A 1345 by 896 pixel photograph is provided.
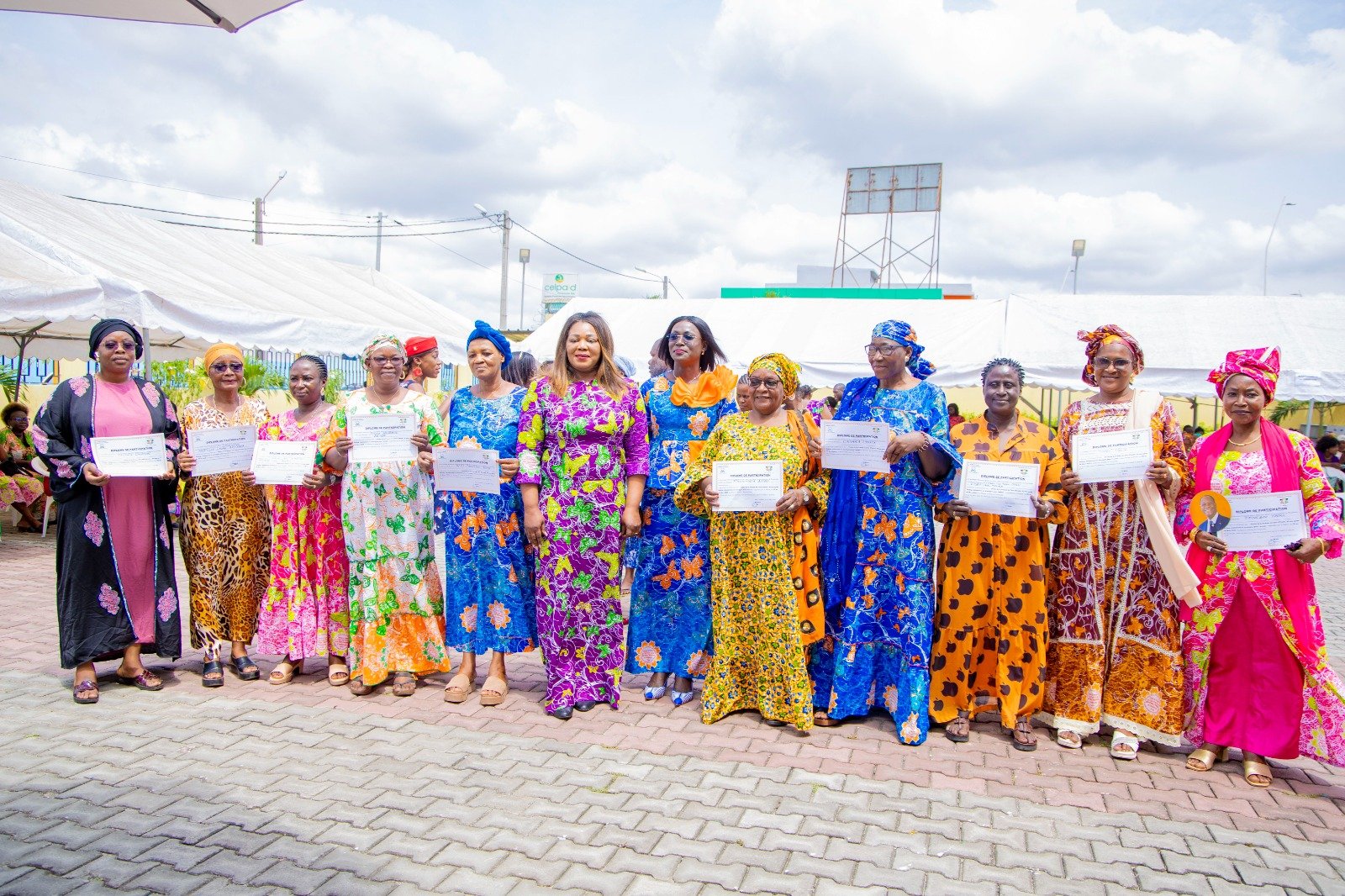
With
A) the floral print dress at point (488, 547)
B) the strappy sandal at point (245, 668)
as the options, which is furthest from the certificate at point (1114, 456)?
the strappy sandal at point (245, 668)

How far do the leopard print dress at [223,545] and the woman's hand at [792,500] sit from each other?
305 centimetres

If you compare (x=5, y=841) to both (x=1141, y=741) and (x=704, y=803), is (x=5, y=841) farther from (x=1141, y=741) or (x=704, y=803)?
(x=1141, y=741)

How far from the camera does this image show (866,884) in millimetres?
2951

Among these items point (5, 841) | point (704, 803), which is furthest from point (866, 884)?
point (5, 841)

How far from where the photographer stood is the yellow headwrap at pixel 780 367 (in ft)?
14.1

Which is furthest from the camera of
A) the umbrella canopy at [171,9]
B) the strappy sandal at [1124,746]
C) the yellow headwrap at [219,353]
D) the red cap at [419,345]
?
the red cap at [419,345]

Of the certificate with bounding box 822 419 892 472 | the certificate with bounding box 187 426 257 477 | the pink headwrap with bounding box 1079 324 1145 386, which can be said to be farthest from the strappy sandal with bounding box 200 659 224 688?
the pink headwrap with bounding box 1079 324 1145 386

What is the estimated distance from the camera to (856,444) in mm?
4109

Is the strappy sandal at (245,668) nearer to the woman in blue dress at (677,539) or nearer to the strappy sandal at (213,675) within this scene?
the strappy sandal at (213,675)

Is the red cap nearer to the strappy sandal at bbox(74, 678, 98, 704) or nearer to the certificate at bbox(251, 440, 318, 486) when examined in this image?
the certificate at bbox(251, 440, 318, 486)

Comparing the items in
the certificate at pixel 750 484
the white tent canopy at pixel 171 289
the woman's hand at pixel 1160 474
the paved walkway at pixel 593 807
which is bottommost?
the paved walkway at pixel 593 807

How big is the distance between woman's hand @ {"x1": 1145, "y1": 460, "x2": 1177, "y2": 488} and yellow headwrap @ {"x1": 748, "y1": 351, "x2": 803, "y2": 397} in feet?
5.55

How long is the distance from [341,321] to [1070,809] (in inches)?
368

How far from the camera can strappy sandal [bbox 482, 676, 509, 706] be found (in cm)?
475
